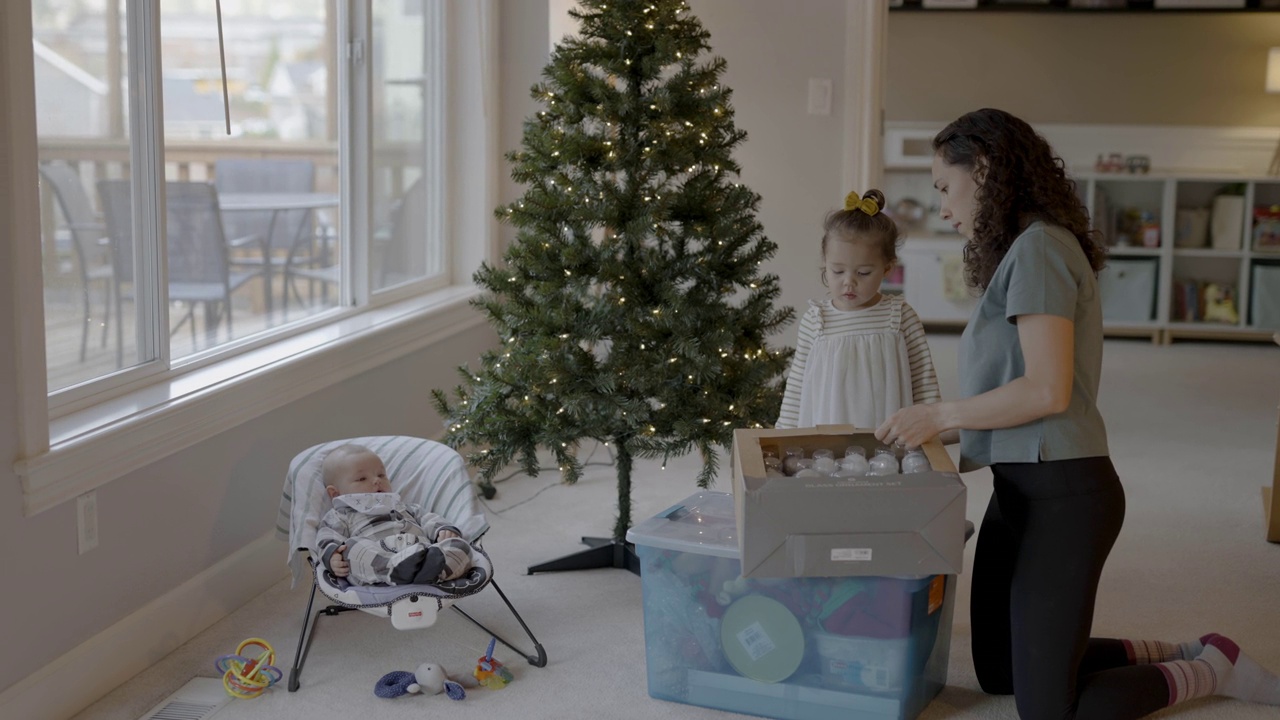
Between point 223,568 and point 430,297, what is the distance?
1.61m

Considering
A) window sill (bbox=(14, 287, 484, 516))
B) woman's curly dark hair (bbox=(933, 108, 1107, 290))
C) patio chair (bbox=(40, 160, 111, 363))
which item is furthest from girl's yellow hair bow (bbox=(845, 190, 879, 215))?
patio chair (bbox=(40, 160, 111, 363))

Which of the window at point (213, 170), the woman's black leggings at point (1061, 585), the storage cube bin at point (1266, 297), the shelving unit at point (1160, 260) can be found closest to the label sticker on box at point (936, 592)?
the woman's black leggings at point (1061, 585)

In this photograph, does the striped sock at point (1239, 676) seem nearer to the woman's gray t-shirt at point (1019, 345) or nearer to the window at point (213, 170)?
the woman's gray t-shirt at point (1019, 345)

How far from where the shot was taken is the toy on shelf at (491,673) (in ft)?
8.25

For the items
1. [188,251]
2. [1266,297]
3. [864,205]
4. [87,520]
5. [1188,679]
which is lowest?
[1188,679]

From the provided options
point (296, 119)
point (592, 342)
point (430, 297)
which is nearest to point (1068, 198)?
point (592, 342)

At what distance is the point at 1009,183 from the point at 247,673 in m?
1.74

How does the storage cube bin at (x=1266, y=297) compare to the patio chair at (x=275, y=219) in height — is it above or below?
below

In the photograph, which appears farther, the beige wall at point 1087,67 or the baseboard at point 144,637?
the beige wall at point 1087,67

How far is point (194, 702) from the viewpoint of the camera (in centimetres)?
242

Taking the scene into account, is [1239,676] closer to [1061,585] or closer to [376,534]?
[1061,585]

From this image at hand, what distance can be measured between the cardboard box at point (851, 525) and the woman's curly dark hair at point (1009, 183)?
0.43 metres

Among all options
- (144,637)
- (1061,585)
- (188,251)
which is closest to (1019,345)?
(1061,585)

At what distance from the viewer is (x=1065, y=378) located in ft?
6.64
